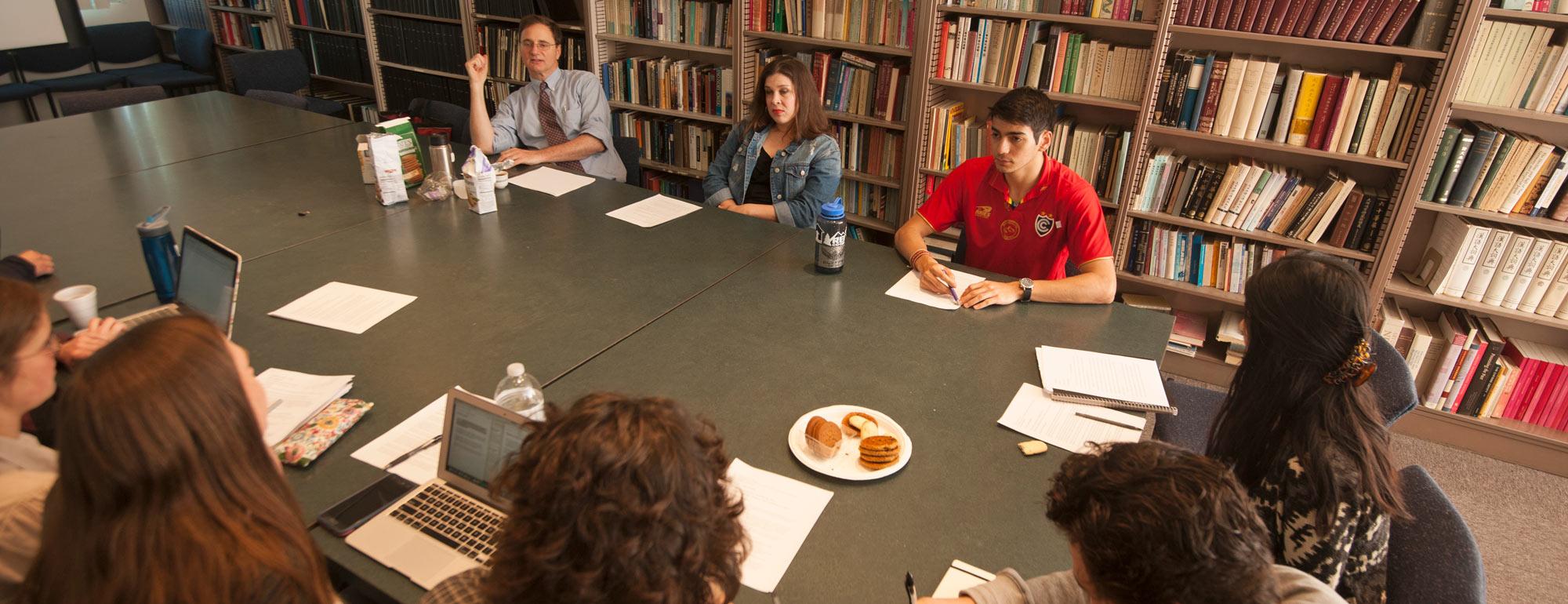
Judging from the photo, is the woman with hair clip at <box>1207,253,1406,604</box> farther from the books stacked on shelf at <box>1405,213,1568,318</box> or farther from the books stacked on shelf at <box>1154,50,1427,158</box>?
the books stacked on shelf at <box>1405,213,1568,318</box>

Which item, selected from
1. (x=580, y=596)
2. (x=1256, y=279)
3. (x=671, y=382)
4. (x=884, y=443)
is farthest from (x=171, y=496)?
(x=1256, y=279)

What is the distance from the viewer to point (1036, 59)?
3.31 m

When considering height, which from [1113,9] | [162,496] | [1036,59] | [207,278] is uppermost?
[1113,9]

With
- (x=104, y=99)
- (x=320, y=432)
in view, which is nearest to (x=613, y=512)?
(x=320, y=432)

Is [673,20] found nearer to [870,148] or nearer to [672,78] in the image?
[672,78]

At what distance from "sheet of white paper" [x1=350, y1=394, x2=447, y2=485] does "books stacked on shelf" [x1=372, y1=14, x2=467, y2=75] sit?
3929 mm

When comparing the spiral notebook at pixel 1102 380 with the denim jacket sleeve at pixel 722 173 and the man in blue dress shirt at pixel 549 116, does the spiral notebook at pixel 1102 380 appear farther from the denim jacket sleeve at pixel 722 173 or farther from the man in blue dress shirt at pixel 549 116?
the man in blue dress shirt at pixel 549 116

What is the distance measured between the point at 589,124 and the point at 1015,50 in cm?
187

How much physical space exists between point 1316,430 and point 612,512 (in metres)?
1.22

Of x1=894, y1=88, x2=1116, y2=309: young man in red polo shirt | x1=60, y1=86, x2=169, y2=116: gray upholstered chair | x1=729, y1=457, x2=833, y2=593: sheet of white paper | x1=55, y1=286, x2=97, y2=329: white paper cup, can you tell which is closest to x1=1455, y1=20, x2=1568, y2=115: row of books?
x1=894, y1=88, x2=1116, y2=309: young man in red polo shirt

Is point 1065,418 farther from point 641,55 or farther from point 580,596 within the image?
point 641,55

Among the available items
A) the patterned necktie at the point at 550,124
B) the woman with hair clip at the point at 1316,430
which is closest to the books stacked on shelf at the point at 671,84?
the patterned necktie at the point at 550,124

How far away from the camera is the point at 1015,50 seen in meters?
3.34

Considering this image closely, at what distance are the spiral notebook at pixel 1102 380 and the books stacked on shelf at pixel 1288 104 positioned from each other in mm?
1618
